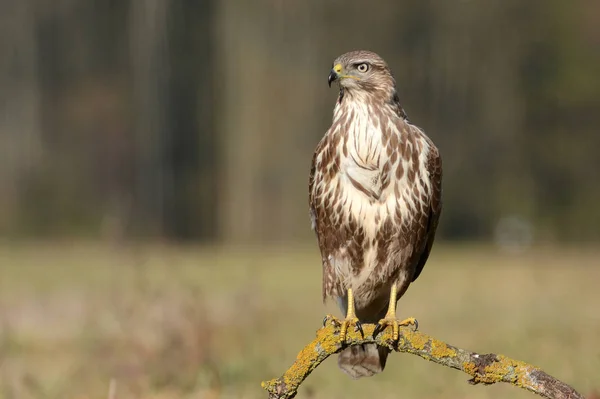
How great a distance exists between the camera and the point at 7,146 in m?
24.1

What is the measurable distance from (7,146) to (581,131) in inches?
508

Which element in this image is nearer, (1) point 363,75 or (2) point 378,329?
(2) point 378,329

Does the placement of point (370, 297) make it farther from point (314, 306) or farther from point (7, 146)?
point (7, 146)

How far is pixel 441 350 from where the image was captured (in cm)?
378

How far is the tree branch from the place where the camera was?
3697 millimetres

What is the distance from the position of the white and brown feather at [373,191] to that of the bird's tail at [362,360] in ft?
0.80

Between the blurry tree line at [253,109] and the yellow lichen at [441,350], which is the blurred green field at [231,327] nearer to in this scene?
the yellow lichen at [441,350]

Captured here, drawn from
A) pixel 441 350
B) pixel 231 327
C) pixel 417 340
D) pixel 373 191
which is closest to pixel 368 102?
pixel 373 191

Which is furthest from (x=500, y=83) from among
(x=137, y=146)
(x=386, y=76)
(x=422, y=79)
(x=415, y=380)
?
(x=386, y=76)

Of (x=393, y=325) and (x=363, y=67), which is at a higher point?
(x=363, y=67)

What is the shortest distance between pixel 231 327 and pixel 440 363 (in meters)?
4.58

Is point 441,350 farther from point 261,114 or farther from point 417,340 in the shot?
point 261,114

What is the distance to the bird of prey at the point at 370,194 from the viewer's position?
4.54 m

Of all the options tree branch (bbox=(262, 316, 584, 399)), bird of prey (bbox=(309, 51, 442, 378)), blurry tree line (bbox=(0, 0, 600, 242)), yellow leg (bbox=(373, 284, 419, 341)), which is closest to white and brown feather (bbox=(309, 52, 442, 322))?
bird of prey (bbox=(309, 51, 442, 378))
